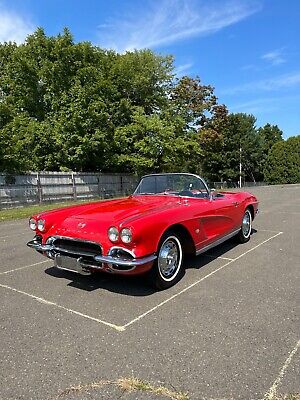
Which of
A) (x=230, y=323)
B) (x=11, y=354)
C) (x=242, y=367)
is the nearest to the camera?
(x=242, y=367)

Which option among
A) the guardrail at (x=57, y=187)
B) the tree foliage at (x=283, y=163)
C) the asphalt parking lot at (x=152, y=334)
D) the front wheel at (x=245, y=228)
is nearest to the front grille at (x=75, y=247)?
the asphalt parking lot at (x=152, y=334)

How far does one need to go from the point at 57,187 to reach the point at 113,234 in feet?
56.2

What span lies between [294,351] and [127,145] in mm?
22501

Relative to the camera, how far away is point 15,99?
79.6ft

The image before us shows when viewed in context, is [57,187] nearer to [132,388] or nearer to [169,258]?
[169,258]

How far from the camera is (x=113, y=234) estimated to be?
13.0 feet

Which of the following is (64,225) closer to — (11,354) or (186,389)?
(11,354)

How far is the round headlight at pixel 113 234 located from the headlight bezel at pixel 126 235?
0.06m

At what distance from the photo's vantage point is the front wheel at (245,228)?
700 centimetres

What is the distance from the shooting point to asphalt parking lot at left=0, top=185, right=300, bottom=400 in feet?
8.38

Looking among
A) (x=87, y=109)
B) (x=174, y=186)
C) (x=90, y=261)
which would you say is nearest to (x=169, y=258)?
(x=90, y=261)

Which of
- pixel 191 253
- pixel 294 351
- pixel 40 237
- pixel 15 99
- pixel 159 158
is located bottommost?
pixel 294 351

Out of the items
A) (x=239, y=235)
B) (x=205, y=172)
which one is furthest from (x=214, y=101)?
(x=239, y=235)

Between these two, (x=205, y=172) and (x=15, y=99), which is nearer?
(x=15, y=99)
